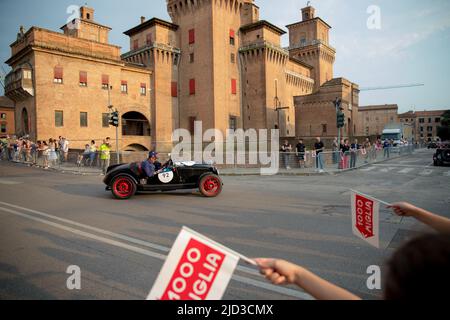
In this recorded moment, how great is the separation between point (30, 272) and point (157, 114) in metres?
38.4

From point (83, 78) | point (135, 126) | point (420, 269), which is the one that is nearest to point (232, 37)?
point (135, 126)

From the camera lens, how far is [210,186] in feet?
32.5

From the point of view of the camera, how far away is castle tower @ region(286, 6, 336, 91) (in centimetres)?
5797

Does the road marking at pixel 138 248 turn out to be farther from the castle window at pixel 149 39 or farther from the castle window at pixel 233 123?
the castle window at pixel 149 39

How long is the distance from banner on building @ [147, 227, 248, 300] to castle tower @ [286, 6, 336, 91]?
61378mm

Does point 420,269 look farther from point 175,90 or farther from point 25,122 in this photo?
point 175,90

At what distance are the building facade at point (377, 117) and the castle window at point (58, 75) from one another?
9157 centimetres

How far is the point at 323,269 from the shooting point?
3947mm

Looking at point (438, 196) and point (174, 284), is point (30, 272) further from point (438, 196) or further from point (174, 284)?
point (438, 196)

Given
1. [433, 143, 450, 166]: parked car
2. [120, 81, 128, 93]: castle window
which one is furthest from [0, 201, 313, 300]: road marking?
[120, 81, 128, 93]: castle window

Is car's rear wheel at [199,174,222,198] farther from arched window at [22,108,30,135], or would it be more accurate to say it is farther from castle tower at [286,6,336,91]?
castle tower at [286,6,336,91]

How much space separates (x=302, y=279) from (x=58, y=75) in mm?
37393

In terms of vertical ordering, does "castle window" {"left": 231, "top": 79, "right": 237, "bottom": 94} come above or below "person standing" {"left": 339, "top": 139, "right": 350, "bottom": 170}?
above
